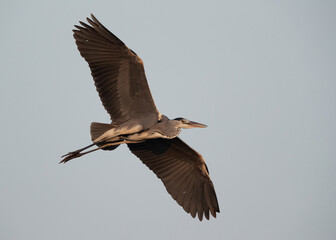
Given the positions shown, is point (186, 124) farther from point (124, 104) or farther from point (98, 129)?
point (98, 129)

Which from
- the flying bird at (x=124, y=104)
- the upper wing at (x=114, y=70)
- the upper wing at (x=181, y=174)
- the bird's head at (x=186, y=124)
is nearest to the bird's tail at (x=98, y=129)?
the flying bird at (x=124, y=104)

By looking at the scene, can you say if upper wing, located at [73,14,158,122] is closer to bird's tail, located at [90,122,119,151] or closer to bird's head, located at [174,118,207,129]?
bird's tail, located at [90,122,119,151]

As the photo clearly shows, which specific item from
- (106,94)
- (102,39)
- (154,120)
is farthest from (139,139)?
(102,39)

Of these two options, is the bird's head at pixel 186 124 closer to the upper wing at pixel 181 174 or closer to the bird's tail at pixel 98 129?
the upper wing at pixel 181 174

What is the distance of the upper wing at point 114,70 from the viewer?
30.4ft

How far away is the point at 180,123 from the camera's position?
9.76 meters

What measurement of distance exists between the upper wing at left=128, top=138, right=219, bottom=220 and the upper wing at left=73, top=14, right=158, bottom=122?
3.53 ft

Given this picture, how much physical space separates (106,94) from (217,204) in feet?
10.6

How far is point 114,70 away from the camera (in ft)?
30.9

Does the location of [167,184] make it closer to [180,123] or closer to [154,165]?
[154,165]

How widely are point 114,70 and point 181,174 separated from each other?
267 centimetres

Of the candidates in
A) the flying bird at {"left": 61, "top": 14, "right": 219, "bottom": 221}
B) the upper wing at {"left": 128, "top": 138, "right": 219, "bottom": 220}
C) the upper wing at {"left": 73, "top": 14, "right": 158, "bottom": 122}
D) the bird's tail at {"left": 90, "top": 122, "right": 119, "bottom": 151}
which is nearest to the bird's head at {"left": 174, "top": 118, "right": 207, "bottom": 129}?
the flying bird at {"left": 61, "top": 14, "right": 219, "bottom": 221}

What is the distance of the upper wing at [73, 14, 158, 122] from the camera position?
926 centimetres

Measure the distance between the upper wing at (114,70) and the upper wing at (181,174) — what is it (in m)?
1.08
